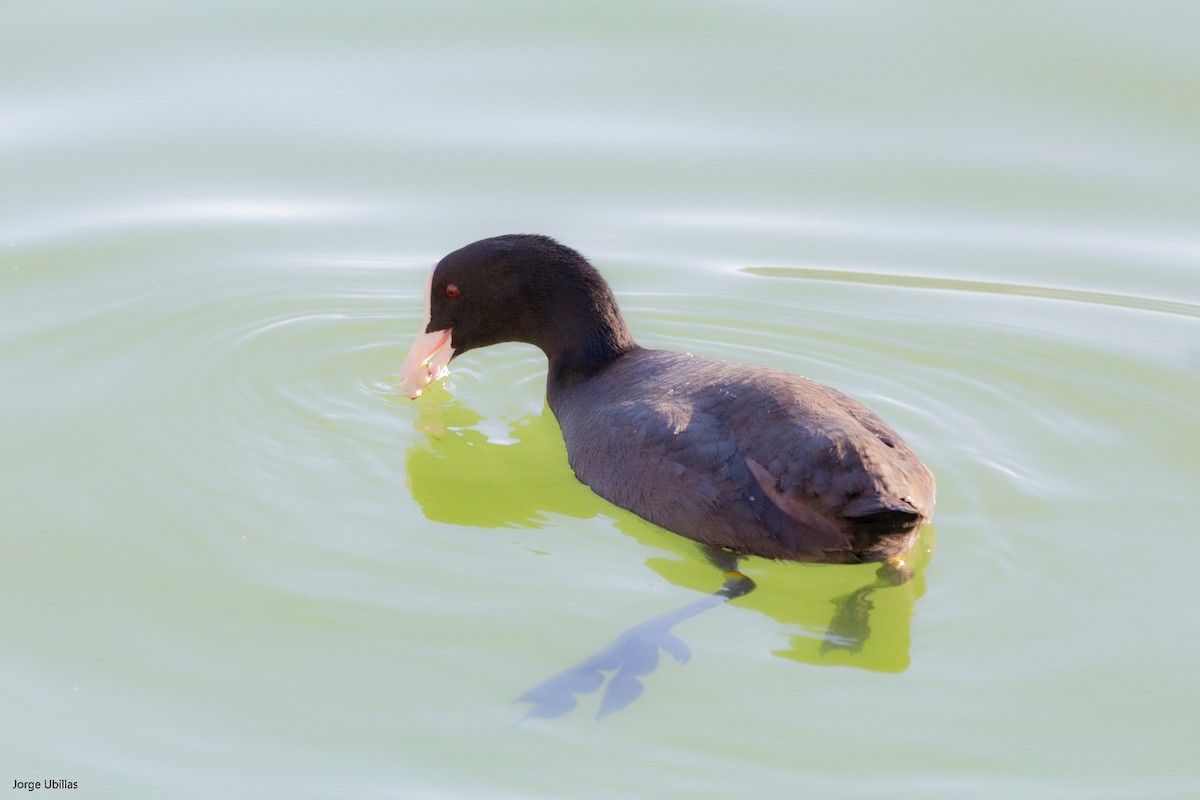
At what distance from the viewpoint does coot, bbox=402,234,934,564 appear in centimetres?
470

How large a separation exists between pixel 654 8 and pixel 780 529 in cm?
565

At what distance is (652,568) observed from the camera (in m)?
5.12

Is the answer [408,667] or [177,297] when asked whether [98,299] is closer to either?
[177,297]

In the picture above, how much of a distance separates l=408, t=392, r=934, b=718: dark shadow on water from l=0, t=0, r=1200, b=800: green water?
21 millimetres

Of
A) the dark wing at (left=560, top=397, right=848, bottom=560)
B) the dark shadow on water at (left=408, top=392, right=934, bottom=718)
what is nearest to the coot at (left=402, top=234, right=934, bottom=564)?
the dark wing at (left=560, top=397, right=848, bottom=560)

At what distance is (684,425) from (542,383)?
186cm

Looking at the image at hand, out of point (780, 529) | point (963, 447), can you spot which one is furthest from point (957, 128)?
point (780, 529)

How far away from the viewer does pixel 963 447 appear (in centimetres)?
587

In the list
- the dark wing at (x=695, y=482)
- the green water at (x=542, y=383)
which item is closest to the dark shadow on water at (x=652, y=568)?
the green water at (x=542, y=383)

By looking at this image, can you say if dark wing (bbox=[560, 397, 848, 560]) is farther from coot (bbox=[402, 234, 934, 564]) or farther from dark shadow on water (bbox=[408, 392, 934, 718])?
dark shadow on water (bbox=[408, 392, 934, 718])

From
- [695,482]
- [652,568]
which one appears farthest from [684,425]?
[652,568]

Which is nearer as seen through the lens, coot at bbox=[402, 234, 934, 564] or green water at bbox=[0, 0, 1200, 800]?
green water at bbox=[0, 0, 1200, 800]

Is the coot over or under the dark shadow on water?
over

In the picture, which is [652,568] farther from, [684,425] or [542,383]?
[542,383]
